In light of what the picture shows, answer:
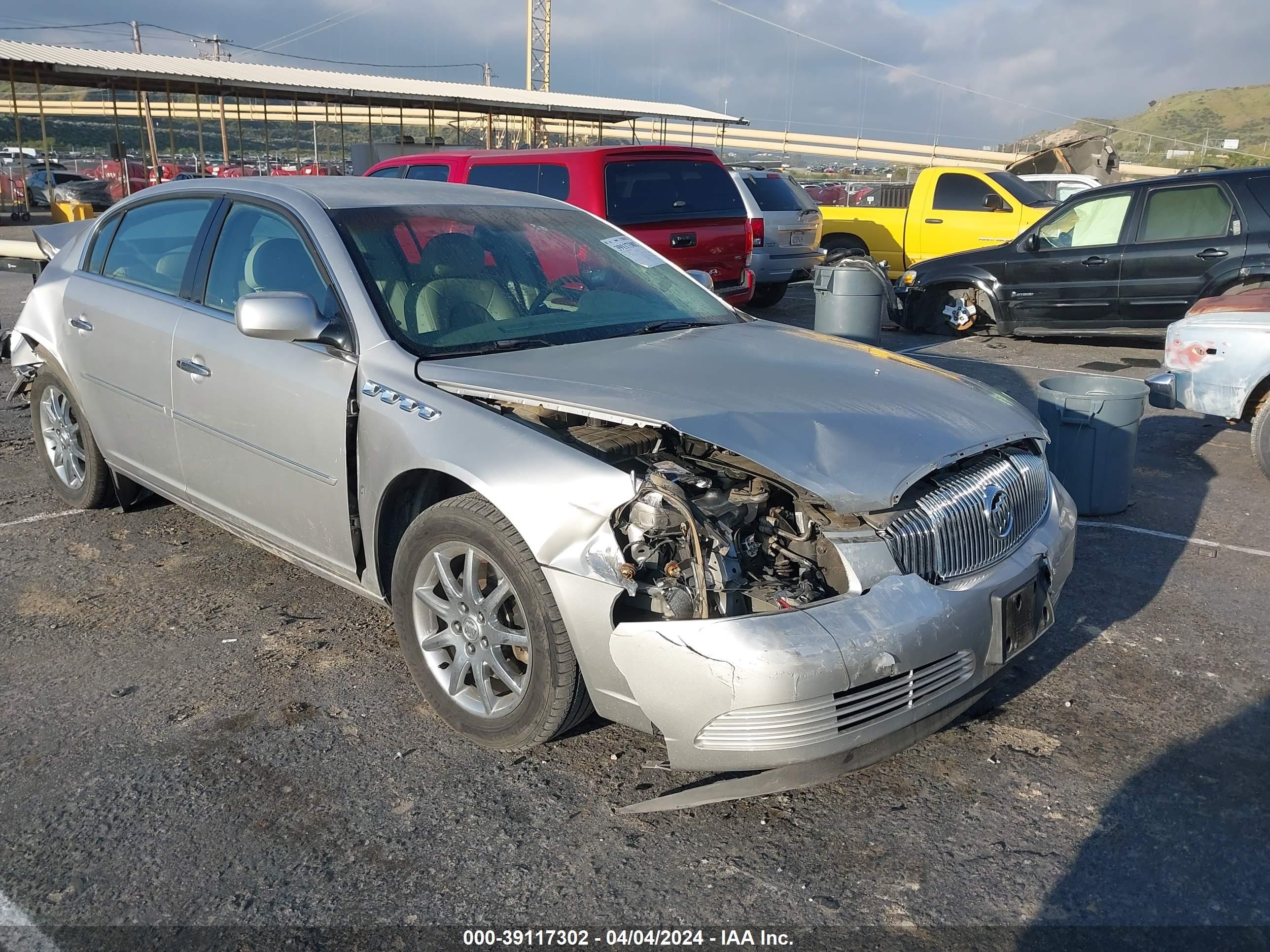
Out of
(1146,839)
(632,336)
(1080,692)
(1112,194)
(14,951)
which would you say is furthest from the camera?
(1112,194)

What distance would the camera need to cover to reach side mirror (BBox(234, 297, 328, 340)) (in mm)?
3354

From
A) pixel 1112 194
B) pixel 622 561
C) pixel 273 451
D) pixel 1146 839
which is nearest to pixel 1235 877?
pixel 1146 839

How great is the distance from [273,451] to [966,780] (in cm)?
262

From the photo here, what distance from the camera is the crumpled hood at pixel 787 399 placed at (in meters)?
2.88

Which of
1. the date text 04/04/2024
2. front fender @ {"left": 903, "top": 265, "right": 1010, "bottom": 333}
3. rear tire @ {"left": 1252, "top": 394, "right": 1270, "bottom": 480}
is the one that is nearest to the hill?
front fender @ {"left": 903, "top": 265, "right": 1010, "bottom": 333}

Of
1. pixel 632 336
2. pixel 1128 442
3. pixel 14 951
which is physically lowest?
pixel 14 951

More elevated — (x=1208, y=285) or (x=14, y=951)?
(x=1208, y=285)

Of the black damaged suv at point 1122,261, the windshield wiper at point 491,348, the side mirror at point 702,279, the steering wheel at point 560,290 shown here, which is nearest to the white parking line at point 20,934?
the windshield wiper at point 491,348

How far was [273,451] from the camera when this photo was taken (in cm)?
376

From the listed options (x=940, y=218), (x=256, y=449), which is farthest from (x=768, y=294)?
(x=256, y=449)

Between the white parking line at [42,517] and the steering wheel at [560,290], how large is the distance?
294 cm

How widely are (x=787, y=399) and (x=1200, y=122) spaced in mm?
121010

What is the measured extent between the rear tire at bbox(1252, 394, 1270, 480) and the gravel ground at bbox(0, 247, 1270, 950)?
2.01 meters

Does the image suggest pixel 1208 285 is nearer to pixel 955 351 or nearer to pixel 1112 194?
pixel 1112 194
